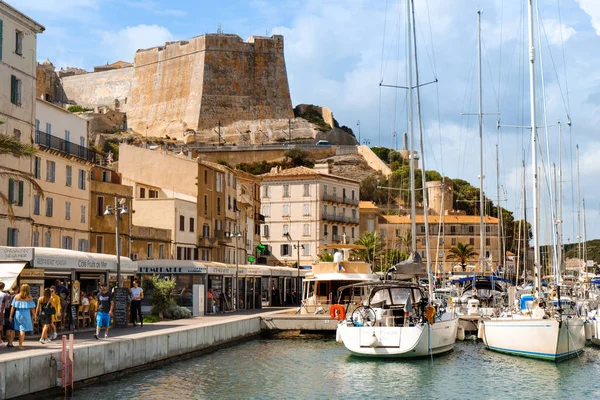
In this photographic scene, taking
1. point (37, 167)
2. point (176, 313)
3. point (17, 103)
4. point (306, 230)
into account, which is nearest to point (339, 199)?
Result: point (306, 230)

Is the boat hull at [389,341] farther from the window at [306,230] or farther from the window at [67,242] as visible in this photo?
the window at [306,230]

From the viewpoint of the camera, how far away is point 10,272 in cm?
2456

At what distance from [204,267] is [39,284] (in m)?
15.2

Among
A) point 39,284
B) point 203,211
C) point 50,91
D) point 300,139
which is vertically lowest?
point 39,284

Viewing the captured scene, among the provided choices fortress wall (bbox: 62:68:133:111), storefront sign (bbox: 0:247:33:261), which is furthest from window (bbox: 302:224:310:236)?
fortress wall (bbox: 62:68:133:111)

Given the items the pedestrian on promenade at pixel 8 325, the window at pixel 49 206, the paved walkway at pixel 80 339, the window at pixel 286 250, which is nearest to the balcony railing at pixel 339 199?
the window at pixel 286 250

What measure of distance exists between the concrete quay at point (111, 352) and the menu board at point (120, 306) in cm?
85

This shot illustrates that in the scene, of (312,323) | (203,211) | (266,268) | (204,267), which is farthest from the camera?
(203,211)

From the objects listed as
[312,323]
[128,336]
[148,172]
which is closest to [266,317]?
[312,323]

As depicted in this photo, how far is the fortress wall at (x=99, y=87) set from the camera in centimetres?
16350

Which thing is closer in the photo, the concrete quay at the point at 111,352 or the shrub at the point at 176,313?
the concrete quay at the point at 111,352

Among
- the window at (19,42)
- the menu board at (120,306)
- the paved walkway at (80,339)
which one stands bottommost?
the paved walkway at (80,339)

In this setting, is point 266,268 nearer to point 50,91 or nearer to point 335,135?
point 335,135

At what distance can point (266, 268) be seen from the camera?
51844 millimetres
